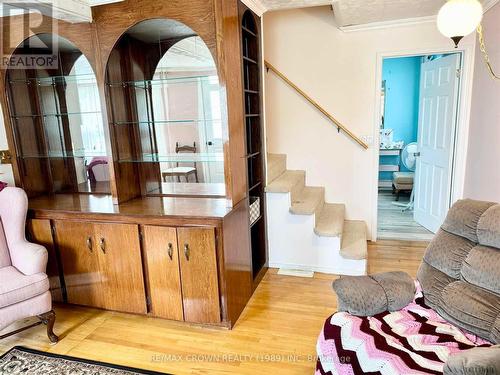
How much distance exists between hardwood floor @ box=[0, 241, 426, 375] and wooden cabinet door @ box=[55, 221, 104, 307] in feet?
0.59

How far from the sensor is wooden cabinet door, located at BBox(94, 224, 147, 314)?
92.0 inches

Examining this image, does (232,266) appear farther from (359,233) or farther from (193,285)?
(359,233)

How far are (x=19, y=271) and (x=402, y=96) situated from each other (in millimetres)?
6239

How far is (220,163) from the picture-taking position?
9.20 ft

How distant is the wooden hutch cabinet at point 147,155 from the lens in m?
2.23

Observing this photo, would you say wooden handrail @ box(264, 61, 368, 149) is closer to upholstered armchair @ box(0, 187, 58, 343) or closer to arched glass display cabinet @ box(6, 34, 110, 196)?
arched glass display cabinet @ box(6, 34, 110, 196)

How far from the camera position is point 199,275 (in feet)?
7.32

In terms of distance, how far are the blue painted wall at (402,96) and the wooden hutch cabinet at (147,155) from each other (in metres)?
4.14

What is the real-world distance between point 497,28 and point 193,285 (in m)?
3.06

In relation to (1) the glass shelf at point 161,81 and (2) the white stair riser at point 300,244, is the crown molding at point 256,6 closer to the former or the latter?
(1) the glass shelf at point 161,81

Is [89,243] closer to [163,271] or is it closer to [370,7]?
[163,271]

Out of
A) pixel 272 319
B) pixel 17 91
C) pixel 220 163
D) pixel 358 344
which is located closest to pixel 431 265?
pixel 358 344

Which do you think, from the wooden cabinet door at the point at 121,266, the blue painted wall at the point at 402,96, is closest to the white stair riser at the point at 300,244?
the wooden cabinet door at the point at 121,266

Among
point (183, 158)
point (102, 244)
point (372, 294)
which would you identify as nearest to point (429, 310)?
point (372, 294)
